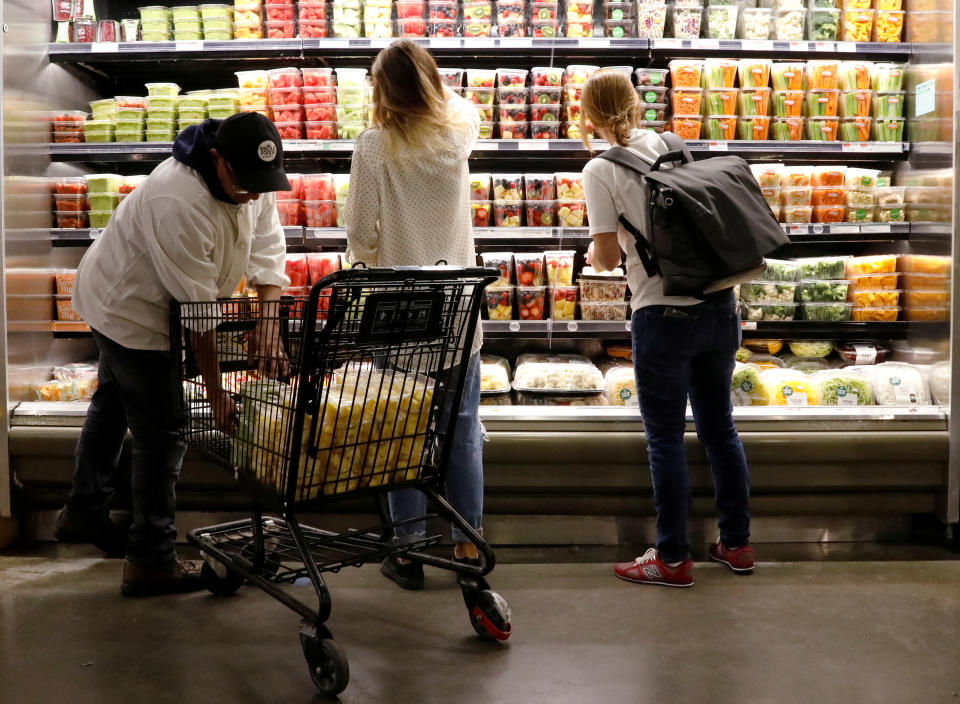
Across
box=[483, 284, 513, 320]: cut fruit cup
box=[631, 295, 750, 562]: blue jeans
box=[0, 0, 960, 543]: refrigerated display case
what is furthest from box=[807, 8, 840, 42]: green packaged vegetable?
box=[483, 284, 513, 320]: cut fruit cup

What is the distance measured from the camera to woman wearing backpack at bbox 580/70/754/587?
2.93 meters

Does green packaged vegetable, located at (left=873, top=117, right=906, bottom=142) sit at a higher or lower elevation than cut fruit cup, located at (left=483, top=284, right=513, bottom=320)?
higher

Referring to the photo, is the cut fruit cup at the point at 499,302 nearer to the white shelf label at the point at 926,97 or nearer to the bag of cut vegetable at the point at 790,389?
the bag of cut vegetable at the point at 790,389

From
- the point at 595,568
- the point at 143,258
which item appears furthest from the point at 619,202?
the point at 143,258

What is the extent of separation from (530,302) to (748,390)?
97 cm

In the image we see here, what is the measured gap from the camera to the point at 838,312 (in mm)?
3834

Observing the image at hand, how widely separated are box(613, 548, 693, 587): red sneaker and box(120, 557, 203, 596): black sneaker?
1.45m

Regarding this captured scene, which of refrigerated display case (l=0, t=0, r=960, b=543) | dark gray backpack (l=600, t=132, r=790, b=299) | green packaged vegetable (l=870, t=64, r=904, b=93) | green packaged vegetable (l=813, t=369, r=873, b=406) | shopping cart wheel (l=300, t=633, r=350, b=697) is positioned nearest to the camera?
shopping cart wheel (l=300, t=633, r=350, b=697)

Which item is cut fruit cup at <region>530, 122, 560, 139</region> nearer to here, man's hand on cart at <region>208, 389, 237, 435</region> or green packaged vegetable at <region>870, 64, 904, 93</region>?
green packaged vegetable at <region>870, 64, 904, 93</region>

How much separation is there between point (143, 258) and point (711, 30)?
250 cm

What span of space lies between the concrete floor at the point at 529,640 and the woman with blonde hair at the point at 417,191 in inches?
13.0

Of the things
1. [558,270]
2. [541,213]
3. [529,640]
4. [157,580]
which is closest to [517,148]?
[541,213]

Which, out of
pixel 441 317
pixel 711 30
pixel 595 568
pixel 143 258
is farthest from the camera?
pixel 711 30

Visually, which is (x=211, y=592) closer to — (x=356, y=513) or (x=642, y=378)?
(x=356, y=513)
